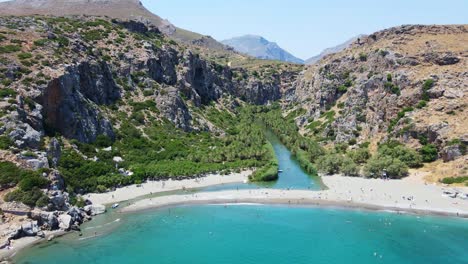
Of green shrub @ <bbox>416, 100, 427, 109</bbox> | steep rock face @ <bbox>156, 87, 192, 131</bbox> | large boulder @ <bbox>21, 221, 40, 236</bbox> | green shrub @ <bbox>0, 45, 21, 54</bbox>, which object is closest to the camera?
large boulder @ <bbox>21, 221, 40, 236</bbox>

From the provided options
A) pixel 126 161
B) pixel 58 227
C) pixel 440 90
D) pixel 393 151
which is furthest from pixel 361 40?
pixel 58 227

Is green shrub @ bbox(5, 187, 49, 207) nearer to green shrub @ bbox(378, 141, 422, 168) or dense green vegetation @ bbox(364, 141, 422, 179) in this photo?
dense green vegetation @ bbox(364, 141, 422, 179)

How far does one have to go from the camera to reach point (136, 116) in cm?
12488

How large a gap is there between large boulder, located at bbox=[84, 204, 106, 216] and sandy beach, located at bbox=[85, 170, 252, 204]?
3.44 meters

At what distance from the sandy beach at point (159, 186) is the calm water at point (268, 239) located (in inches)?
377

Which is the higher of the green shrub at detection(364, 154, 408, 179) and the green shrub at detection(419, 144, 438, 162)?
the green shrub at detection(419, 144, 438, 162)

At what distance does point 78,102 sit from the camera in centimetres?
10500

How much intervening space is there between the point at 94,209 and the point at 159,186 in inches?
718

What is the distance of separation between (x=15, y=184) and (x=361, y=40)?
152 m

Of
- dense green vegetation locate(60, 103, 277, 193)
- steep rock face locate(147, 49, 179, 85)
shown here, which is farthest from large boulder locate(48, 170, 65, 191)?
steep rock face locate(147, 49, 179, 85)

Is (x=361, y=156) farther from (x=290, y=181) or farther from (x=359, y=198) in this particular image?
(x=359, y=198)

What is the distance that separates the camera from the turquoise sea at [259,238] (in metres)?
59.3

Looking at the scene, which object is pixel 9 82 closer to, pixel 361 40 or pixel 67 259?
pixel 67 259

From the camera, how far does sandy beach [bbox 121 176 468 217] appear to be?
254 feet
